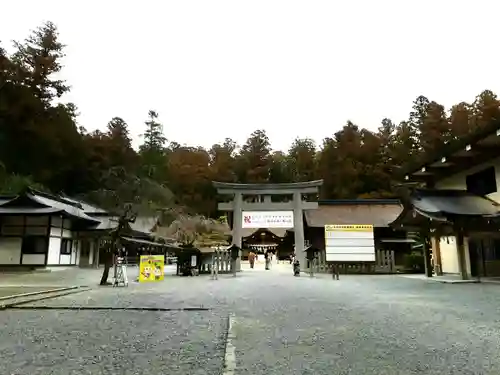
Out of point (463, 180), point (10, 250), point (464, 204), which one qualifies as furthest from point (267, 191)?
→ point (10, 250)

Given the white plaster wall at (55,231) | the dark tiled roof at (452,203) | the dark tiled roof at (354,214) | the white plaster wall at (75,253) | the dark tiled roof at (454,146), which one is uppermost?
the dark tiled roof at (454,146)

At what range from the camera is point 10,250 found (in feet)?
74.8

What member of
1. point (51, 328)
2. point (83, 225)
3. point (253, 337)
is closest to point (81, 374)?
point (253, 337)

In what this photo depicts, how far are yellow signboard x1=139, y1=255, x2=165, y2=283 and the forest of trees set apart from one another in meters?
19.0

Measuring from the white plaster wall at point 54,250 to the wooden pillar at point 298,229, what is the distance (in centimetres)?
1427

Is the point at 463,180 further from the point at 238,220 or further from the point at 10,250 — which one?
the point at 10,250

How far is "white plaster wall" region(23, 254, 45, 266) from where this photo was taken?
2275cm

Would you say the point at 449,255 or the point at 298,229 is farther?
the point at 298,229

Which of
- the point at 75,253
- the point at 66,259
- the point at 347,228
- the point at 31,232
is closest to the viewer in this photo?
the point at 347,228

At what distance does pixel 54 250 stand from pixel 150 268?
10.3 meters

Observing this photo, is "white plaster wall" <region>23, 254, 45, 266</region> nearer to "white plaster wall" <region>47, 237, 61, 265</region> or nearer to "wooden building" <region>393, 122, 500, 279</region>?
"white plaster wall" <region>47, 237, 61, 265</region>

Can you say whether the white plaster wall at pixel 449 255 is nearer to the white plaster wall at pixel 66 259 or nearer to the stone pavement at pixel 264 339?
the stone pavement at pixel 264 339

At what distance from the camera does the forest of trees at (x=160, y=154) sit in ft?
114

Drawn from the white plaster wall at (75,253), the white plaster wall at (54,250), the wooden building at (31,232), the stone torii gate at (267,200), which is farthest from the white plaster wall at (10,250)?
the stone torii gate at (267,200)
